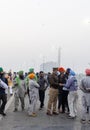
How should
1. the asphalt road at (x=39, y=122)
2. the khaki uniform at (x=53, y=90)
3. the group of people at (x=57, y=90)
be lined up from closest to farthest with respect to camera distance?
the asphalt road at (x=39, y=122)
the group of people at (x=57, y=90)
the khaki uniform at (x=53, y=90)

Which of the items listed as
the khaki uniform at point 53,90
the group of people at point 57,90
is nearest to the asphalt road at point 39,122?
the group of people at point 57,90

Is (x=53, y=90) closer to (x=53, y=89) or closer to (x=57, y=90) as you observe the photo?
(x=53, y=89)

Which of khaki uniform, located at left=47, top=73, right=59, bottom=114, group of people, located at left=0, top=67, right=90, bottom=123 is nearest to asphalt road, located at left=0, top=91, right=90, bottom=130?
group of people, located at left=0, top=67, right=90, bottom=123

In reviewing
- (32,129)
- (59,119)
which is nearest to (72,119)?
(59,119)

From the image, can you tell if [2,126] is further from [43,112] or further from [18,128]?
[43,112]

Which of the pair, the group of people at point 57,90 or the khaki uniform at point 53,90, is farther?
the khaki uniform at point 53,90

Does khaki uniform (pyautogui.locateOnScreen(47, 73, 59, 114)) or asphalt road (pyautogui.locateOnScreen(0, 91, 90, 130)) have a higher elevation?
khaki uniform (pyautogui.locateOnScreen(47, 73, 59, 114))

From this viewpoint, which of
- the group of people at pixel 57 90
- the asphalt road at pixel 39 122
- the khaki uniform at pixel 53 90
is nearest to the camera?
the asphalt road at pixel 39 122

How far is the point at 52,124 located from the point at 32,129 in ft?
3.65

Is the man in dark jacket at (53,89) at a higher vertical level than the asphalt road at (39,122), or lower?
higher

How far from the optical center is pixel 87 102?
11828 mm

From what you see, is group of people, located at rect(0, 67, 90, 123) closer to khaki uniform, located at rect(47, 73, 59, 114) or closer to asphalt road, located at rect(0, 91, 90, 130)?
khaki uniform, located at rect(47, 73, 59, 114)

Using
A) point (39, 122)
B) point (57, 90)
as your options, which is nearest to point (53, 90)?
point (57, 90)

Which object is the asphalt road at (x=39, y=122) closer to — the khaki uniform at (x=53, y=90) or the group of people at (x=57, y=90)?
the group of people at (x=57, y=90)
